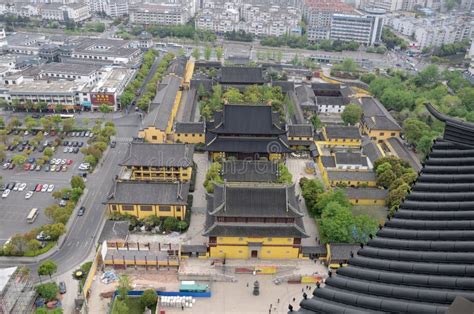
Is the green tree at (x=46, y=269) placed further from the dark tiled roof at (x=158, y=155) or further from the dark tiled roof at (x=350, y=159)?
the dark tiled roof at (x=350, y=159)

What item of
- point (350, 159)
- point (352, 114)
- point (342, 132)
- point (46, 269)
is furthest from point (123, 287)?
point (352, 114)

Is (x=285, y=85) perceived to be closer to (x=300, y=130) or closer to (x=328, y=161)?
(x=300, y=130)

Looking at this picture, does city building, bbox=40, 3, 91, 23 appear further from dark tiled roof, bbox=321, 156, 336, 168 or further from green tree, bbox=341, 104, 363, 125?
dark tiled roof, bbox=321, 156, 336, 168

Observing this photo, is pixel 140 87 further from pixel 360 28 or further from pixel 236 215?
pixel 360 28

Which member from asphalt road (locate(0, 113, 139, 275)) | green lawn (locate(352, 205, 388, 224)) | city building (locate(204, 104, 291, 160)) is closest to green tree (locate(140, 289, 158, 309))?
asphalt road (locate(0, 113, 139, 275))

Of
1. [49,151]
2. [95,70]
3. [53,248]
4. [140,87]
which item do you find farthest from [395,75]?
[53,248]

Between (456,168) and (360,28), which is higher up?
(456,168)
